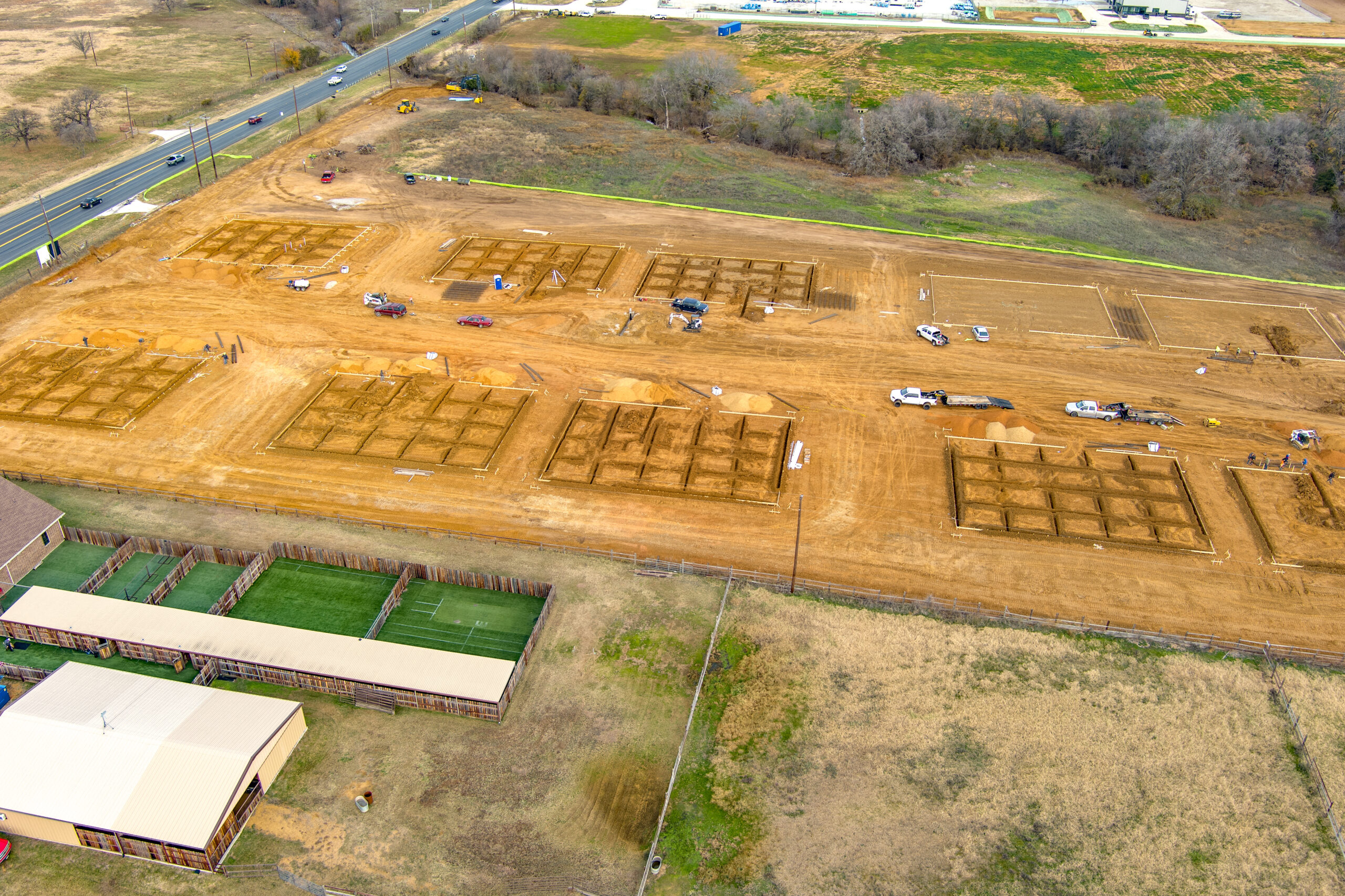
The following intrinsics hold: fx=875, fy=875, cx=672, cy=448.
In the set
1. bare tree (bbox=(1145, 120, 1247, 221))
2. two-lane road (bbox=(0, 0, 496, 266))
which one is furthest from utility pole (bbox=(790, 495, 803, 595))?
two-lane road (bbox=(0, 0, 496, 266))

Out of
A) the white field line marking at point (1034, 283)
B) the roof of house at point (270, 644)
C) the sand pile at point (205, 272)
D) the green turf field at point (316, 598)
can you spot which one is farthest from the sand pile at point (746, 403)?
the sand pile at point (205, 272)

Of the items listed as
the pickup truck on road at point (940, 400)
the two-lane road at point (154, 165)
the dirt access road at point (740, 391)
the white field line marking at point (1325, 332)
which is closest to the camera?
the dirt access road at point (740, 391)

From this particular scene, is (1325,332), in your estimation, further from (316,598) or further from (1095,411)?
(316,598)

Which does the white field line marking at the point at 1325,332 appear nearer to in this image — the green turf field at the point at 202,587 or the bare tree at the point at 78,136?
the green turf field at the point at 202,587

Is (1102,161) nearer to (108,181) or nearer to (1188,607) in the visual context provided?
(1188,607)

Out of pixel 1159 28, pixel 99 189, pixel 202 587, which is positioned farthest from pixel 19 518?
pixel 1159 28

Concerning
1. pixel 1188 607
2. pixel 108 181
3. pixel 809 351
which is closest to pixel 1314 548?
pixel 1188 607
